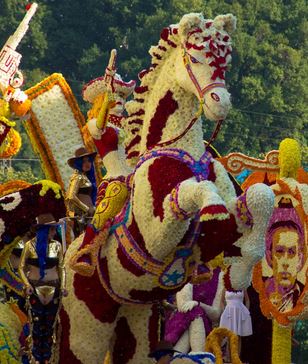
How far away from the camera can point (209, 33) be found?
12.0 m

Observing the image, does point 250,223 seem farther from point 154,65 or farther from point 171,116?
point 154,65

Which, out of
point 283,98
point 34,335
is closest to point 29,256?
point 34,335

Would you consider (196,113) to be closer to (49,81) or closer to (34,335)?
(34,335)

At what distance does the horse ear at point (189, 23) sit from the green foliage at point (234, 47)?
871 inches

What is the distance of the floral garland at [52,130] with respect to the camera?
14.2 metres

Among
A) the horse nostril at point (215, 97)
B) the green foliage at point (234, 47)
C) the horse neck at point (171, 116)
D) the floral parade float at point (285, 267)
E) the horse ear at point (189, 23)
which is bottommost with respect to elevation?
the green foliage at point (234, 47)

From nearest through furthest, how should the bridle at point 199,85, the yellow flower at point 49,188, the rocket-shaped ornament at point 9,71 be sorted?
the bridle at point 199,85 → the yellow flower at point 49,188 → the rocket-shaped ornament at point 9,71

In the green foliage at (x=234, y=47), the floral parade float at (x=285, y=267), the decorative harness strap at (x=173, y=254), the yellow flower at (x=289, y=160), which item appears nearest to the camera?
the decorative harness strap at (x=173, y=254)

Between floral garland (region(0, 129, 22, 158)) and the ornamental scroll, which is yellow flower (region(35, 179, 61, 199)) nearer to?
floral garland (region(0, 129, 22, 158))

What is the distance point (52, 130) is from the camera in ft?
46.7

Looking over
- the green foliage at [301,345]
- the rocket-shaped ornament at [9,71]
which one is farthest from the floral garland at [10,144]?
the green foliage at [301,345]

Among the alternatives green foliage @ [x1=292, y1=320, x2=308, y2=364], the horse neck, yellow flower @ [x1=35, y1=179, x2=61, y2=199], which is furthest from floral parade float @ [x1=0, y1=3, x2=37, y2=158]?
green foliage @ [x1=292, y1=320, x2=308, y2=364]

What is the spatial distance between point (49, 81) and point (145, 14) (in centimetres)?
2390

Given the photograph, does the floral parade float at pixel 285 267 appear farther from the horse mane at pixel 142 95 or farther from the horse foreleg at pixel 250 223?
the horse foreleg at pixel 250 223
